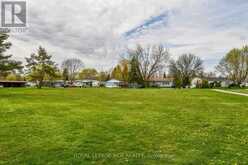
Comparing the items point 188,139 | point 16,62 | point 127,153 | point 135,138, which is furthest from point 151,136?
point 16,62

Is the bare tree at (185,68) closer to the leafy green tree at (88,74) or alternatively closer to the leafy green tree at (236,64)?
the leafy green tree at (236,64)

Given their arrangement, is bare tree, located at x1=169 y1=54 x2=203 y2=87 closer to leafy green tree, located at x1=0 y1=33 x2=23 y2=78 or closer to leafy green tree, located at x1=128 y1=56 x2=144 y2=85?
leafy green tree, located at x1=128 y1=56 x2=144 y2=85

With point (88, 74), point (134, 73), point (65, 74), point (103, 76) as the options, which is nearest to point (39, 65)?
point (134, 73)

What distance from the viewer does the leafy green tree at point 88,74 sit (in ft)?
379

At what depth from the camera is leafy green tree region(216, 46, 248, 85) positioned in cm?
7072

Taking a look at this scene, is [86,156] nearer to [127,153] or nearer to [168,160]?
[127,153]

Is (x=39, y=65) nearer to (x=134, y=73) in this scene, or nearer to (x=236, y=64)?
(x=134, y=73)

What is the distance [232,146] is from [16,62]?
26725 mm

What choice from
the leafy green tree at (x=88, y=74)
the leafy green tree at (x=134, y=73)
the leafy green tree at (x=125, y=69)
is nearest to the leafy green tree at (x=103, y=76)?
the leafy green tree at (x=88, y=74)

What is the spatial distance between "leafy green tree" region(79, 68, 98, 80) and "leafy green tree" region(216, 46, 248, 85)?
205 feet

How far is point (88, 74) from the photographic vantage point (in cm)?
11762

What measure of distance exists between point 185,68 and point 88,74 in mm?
53212

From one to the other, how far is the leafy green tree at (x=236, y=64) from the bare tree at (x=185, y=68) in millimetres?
9097

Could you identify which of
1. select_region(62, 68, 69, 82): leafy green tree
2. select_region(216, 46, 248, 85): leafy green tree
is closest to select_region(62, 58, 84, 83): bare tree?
select_region(62, 68, 69, 82): leafy green tree
